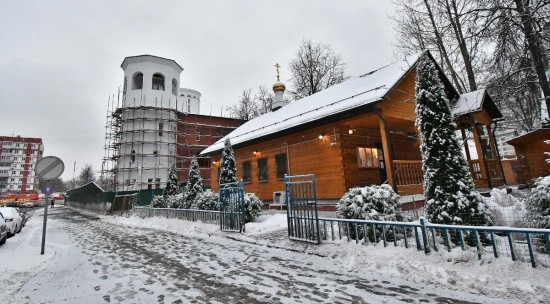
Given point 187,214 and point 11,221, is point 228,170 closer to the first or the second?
point 187,214

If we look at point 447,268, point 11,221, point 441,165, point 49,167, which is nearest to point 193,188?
point 49,167

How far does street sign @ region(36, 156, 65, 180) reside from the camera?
811 centimetres

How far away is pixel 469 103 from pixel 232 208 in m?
12.3

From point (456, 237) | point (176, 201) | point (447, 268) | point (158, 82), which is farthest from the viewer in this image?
point (158, 82)

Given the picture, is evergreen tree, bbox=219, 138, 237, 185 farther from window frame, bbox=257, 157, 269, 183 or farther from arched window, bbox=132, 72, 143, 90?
arched window, bbox=132, 72, 143, 90

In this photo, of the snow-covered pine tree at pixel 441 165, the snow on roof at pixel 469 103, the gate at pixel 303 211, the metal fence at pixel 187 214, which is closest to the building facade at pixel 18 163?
the metal fence at pixel 187 214

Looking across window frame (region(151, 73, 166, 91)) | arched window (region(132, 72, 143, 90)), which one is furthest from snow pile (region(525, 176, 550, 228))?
arched window (region(132, 72, 143, 90))

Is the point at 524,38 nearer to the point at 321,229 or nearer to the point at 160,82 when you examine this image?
the point at 321,229

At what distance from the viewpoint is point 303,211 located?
7.38m

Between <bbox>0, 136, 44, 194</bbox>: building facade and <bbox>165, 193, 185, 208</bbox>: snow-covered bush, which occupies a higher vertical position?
<bbox>0, 136, 44, 194</bbox>: building facade

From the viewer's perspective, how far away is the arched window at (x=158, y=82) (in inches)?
1456

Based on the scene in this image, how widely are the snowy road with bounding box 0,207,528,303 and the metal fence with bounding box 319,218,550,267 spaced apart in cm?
102

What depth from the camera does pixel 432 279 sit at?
15.0 feet

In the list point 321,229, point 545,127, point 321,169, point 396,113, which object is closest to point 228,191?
point 321,229
